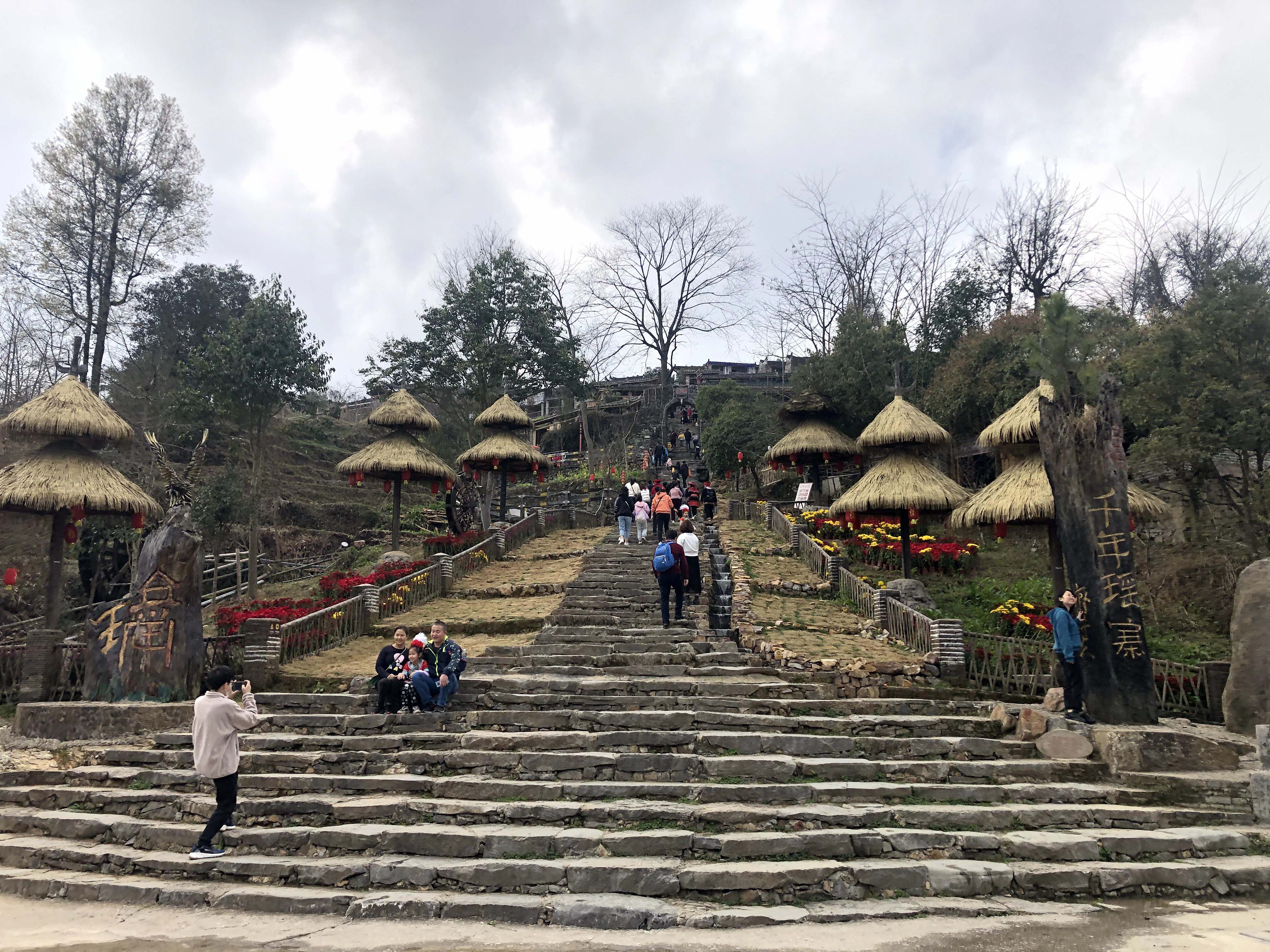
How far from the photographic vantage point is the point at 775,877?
18.0 ft

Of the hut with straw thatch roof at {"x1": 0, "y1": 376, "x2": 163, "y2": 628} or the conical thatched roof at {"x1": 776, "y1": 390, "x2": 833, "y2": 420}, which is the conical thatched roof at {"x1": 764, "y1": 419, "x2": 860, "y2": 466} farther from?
the hut with straw thatch roof at {"x1": 0, "y1": 376, "x2": 163, "y2": 628}

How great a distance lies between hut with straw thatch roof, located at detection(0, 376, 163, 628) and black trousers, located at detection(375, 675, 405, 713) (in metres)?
8.26

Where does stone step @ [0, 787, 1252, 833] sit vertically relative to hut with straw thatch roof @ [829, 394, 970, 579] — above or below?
below

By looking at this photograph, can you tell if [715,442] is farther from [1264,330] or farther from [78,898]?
[78,898]

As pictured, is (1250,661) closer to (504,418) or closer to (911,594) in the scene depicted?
(911,594)

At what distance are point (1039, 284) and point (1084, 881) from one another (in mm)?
26751

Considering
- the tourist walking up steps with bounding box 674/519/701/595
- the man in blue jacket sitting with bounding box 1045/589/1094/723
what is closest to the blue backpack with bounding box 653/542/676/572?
the tourist walking up steps with bounding box 674/519/701/595

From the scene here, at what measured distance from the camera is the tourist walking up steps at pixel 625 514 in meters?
19.0

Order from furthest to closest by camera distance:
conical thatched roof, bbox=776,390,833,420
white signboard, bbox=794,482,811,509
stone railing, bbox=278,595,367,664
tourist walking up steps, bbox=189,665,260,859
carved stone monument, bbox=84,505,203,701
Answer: white signboard, bbox=794,482,811,509 → conical thatched roof, bbox=776,390,833,420 → stone railing, bbox=278,595,367,664 → carved stone monument, bbox=84,505,203,701 → tourist walking up steps, bbox=189,665,260,859

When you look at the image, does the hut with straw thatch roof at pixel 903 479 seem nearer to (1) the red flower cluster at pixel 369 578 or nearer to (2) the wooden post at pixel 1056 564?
(2) the wooden post at pixel 1056 564

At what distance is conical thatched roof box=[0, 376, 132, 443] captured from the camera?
1291 cm

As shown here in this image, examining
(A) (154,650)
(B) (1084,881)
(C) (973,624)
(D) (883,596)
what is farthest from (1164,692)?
(A) (154,650)

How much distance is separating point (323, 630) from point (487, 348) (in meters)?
17.4

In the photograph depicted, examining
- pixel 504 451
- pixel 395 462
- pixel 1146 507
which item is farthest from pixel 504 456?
pixel 1146 507
